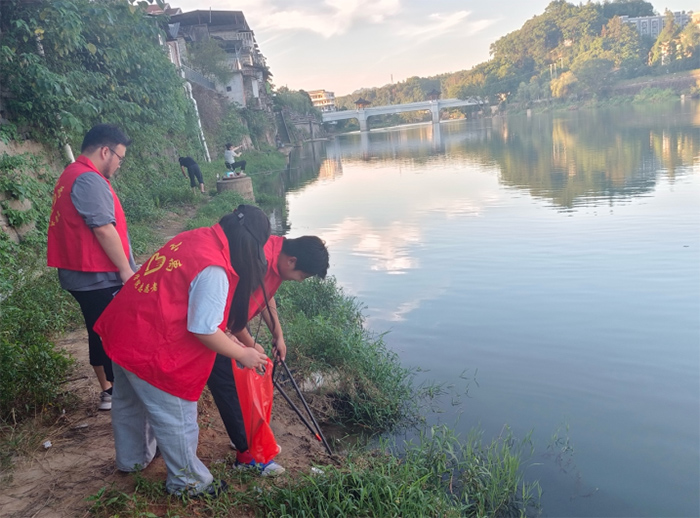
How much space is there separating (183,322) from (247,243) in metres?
0.44

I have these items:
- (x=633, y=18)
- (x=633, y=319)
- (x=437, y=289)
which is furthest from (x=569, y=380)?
(x=633, y=18)

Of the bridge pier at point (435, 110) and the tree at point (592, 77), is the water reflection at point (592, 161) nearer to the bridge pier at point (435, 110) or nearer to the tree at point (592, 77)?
the tree at point (592, 77)

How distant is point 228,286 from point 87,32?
9.53 m

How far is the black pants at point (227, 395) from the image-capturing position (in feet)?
9.35

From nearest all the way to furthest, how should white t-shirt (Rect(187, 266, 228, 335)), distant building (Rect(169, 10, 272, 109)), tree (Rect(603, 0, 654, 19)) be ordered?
→ 1. white t-shirt (Rect(187, 266, 228, 335))
2. distant building (Rect(169, 10, 272, 109))
3. tree (Rect(603, 0, 654, 19))

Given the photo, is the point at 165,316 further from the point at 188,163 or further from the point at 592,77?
the point at 592,77

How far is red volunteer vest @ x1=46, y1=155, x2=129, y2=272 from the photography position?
10.1ft

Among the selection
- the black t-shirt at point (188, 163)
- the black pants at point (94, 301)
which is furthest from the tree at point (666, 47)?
the black pants at point (94, 301)

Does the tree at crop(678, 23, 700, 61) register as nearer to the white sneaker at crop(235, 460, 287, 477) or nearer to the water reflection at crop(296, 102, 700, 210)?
the water reflection at crop(296, 102, 700, 210)

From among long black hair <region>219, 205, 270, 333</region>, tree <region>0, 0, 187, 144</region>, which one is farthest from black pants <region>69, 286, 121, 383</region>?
tree <region>0, 0, 187, 144</region>

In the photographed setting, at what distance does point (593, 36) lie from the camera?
297 ft

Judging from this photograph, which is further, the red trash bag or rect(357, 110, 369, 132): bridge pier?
rect(357, 110, 369, 132): bridge pier

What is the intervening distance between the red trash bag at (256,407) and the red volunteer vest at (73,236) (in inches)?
41.5

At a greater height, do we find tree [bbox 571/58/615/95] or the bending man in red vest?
tree [bbox 571/58/615/95]
